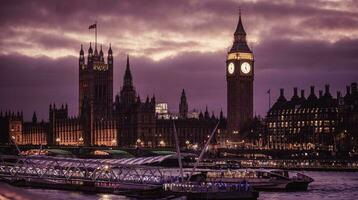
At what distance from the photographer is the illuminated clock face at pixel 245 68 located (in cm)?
13700

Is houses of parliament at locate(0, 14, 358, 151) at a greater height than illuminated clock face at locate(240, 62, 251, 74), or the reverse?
illuminated clock face at locate(240, 62, 251, 74)

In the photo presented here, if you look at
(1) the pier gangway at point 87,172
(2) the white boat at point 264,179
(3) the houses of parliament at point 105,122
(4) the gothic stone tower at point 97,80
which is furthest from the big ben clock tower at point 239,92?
(1) the pier gangway at point 87,172

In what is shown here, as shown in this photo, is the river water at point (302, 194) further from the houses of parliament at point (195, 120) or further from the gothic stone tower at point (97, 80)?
the gothic stone tower at point (97, 80)

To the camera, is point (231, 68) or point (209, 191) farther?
point (231, 68)

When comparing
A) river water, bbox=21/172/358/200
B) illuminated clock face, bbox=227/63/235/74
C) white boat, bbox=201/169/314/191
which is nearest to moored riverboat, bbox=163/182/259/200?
river water, bbox=21/172/358/200

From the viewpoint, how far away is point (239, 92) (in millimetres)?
135375

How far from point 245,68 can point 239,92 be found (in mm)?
5035

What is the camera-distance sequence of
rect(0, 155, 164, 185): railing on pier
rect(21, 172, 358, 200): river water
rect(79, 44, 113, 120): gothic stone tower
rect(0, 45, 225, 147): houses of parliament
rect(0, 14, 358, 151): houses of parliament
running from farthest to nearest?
rect(79, 44, 113, 120): gothic stone tower, rect(0, 45, 225, 147): houses of parliament, rect(0, 14, 358, 151): houses of parliament, rect(21, 172, 358, 200): river water, rect(0, 155, 164, 185): railing on pier

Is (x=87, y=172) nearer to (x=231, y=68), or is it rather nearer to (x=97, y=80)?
(x=231, y=68)

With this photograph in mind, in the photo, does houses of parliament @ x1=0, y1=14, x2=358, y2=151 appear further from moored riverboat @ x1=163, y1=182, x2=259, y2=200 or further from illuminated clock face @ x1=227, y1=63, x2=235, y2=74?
moored riverboat @ x1=163, y1=182, x2=259, y2=200

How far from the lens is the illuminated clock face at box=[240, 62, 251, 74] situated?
13700 centimetres

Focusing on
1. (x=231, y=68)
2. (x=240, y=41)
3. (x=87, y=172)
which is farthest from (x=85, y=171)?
(x=240, y=41)

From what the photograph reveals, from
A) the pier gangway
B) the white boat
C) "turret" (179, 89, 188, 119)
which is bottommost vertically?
the white boat

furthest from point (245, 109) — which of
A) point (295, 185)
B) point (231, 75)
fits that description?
point (295, 185)
